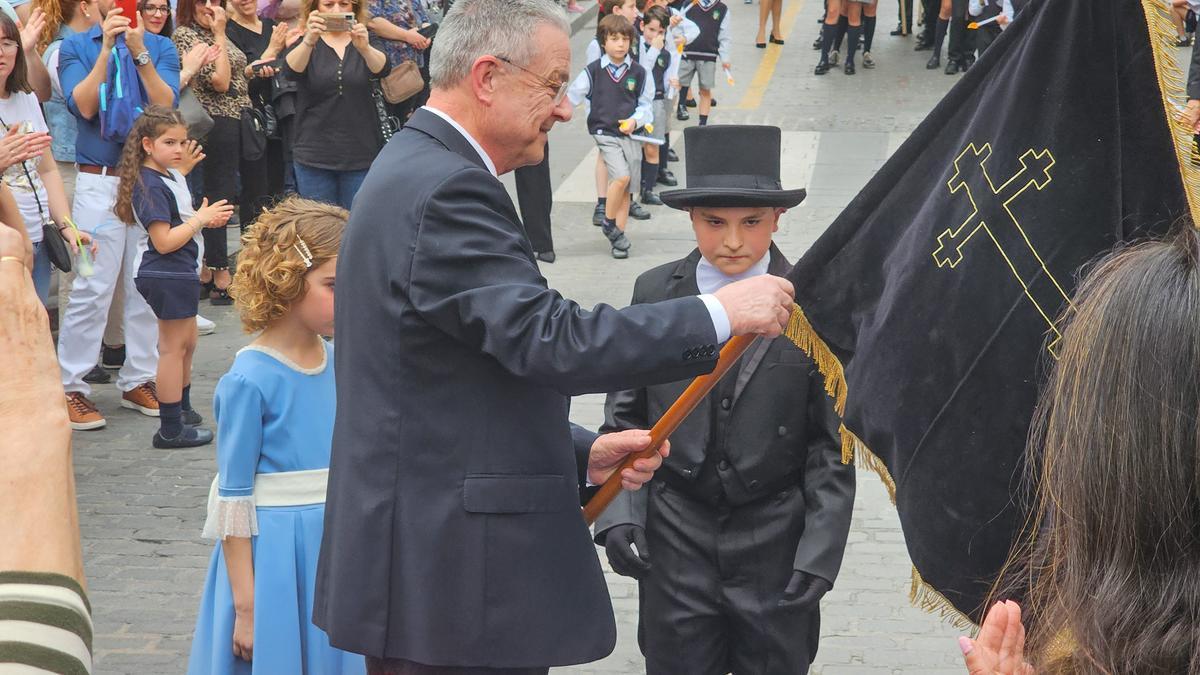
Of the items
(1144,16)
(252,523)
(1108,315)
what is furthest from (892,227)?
(252,523)

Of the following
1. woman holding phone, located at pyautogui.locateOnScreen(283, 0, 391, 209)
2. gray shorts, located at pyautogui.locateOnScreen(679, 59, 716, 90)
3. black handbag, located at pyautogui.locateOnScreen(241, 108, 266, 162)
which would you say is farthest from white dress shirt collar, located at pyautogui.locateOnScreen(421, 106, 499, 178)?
gray shorts, located at pyautogui.locateOnScreen(679, 59, 716, 90)

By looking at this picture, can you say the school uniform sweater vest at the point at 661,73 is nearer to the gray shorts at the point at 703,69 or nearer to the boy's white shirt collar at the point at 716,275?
the gray shorts at the point at 703,69

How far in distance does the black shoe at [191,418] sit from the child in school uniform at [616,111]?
433cm

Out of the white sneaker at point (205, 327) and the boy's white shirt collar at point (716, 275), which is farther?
the white sneaker at point (205, 327)

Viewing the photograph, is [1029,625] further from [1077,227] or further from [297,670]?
[297,670]

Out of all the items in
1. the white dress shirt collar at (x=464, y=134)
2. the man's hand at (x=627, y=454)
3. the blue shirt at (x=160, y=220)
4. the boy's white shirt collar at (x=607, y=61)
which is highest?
the white dress shirt collar at (x=464, y=134)

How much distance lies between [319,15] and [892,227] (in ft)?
21.7

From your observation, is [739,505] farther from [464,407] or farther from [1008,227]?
[1008,227]

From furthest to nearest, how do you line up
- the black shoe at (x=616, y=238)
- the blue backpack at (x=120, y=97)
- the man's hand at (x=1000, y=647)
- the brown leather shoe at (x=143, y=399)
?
the black shoe at (x=616, y=238), the brown leather shoe at (x=143, y=399), the blue backpack at (x=120, y=97), the man's hand at (x=1000, y=647)

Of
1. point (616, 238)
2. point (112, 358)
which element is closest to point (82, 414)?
point (112, 358)

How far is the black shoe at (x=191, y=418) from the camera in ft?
25.0

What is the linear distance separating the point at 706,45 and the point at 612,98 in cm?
397

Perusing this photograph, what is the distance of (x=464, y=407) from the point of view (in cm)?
301

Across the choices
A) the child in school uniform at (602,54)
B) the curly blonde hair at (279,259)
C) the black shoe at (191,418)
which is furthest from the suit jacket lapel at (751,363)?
the child in school uniform at (602,54)
